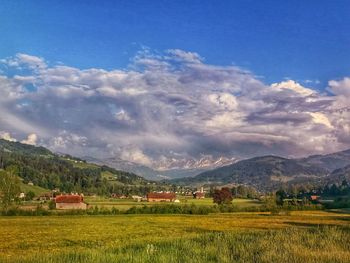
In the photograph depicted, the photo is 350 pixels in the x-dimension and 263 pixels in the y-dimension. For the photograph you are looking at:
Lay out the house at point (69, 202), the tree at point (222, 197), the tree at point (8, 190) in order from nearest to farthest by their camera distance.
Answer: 1. the tree at point (8, 190)
2. the house at point (69, 202)
3. the tree at point (222, 197)

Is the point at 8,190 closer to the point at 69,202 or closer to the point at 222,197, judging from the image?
the point at 69,202

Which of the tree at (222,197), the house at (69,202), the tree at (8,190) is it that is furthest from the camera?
the tree at (222,197)

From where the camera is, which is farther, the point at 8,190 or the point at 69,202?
the point at 69,202

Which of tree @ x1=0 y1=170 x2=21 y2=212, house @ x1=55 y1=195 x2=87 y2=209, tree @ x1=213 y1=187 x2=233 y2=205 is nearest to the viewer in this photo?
tree @ x1=0 y1=170 x2=21 y2=212

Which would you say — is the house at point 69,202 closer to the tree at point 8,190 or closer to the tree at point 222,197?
the tree at point 8,190

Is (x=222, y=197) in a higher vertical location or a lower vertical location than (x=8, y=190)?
lower

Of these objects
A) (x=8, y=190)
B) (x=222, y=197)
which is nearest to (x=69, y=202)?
(x=8, y=190)

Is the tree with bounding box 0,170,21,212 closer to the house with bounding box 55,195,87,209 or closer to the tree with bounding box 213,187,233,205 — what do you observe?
the house with bounding box 55,195,87,209

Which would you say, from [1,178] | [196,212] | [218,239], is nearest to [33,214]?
[1,178]

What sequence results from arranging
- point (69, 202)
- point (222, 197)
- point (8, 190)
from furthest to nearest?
point (222, 197)
point (69, 202)
point (8, 190)

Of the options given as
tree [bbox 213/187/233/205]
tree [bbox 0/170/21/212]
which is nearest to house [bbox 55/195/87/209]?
tree [bbox 0/170/21/212]

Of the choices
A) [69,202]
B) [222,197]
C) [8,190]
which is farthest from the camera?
[222,197]

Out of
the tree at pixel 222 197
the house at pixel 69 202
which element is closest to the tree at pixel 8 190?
the house at pixel 69 202

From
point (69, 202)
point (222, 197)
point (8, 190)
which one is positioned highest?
point (8, 190)
